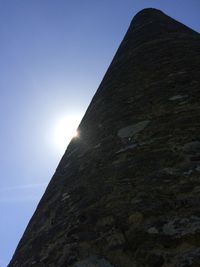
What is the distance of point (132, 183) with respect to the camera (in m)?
2.81

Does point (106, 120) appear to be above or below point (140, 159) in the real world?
above

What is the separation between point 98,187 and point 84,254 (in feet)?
2.14

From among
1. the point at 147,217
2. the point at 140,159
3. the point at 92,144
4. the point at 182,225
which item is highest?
the point at 92,144

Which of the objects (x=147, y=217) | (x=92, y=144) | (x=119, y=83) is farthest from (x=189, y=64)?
(x=147, y=217)

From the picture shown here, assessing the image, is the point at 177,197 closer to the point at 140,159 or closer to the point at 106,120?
the point at 140,159

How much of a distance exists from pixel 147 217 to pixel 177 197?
0.72ft

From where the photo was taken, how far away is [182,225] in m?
2.28

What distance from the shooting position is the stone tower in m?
2.30

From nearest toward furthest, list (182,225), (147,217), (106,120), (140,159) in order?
(182,225) → (147,217) → (140,159) → (106,120)

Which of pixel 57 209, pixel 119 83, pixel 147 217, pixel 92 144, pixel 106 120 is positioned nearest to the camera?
pixel 147 217

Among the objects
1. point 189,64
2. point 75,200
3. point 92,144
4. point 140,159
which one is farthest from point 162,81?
point 75,200

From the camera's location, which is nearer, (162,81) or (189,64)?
(162,81)

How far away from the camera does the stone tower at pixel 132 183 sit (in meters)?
2.30

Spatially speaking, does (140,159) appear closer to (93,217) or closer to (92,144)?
(93,217)
